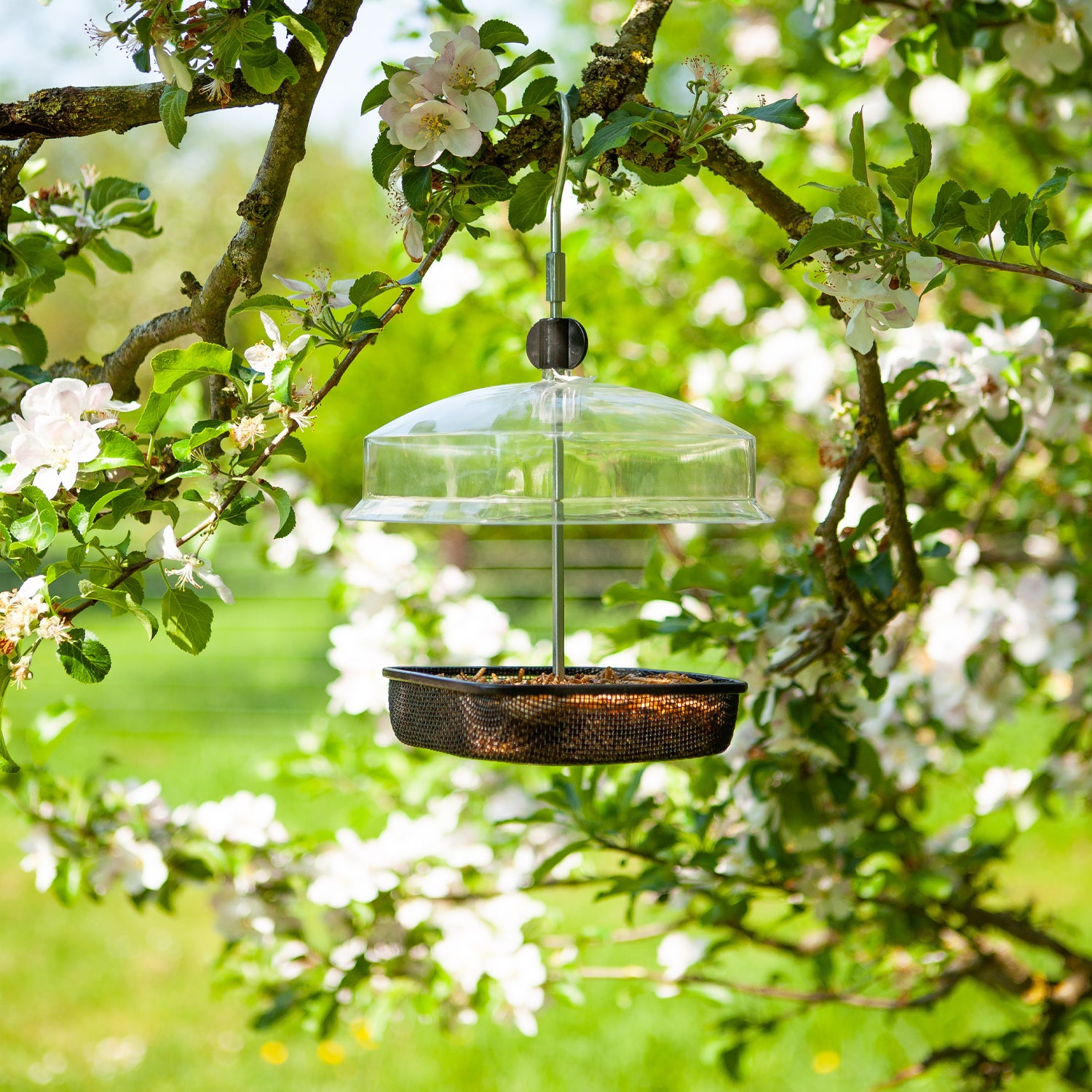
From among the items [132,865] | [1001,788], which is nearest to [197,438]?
[132,865]

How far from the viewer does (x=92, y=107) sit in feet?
2.93

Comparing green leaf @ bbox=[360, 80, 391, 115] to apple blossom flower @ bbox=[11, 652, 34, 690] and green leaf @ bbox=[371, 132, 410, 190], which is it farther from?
apple blossom flower @ bbox=[11, 652, 34, 690]

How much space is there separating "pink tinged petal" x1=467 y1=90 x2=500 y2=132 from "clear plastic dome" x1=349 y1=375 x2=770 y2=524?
20 centimetres

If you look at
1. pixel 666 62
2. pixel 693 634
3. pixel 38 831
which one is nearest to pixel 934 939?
pixel 693 634

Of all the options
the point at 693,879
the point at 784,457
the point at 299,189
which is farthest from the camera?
the point at 299,189

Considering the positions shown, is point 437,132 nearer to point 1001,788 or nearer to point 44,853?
point 44,853

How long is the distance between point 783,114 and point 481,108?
0.22 m

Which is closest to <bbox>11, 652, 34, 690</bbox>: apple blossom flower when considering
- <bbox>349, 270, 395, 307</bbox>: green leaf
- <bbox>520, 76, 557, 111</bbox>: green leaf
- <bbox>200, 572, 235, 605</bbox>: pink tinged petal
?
<bbox>200, 572, 235, 605</bbox>: pink tinged petal

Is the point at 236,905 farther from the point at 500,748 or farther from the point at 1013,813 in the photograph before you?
the point at 1013,813

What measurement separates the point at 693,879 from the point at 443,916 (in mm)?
454

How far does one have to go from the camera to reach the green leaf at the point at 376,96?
2.87 feet

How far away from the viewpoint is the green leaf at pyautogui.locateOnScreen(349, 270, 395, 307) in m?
0.83

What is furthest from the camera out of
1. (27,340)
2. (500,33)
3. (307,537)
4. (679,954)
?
(307,537)

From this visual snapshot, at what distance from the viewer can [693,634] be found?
122 cm
